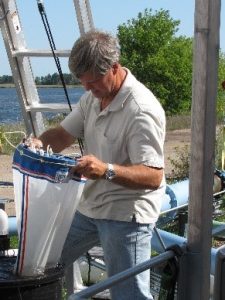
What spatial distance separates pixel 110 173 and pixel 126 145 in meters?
0.24

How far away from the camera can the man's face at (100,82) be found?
3.08m

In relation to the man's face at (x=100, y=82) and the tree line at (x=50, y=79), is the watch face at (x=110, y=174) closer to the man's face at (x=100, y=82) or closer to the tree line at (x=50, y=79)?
the man's face at (x=100, y=82)

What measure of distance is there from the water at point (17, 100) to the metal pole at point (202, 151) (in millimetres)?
2542

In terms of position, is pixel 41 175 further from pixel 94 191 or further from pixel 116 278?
pixel 116 278

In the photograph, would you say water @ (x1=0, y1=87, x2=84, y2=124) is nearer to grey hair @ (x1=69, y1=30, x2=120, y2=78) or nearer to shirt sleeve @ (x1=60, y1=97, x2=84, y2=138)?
shirt sleeve @ (x1=60, y1=97, x2=84, y2=138)

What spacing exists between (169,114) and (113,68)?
21.0 meters

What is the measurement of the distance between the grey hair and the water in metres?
1.73

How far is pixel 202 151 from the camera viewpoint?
2346 millimetres

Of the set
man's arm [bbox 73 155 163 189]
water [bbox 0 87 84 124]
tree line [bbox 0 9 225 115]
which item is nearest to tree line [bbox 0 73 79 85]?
water [bbox 0 87 84 124]

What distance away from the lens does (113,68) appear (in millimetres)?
3125

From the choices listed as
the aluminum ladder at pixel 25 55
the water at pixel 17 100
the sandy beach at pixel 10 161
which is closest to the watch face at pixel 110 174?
the sandy beach at pixel 10 161

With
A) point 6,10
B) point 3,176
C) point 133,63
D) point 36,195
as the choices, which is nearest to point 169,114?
point 133,63

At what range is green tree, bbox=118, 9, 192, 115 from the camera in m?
22.8

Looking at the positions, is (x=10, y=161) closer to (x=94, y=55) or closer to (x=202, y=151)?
(x=94, y=55)
